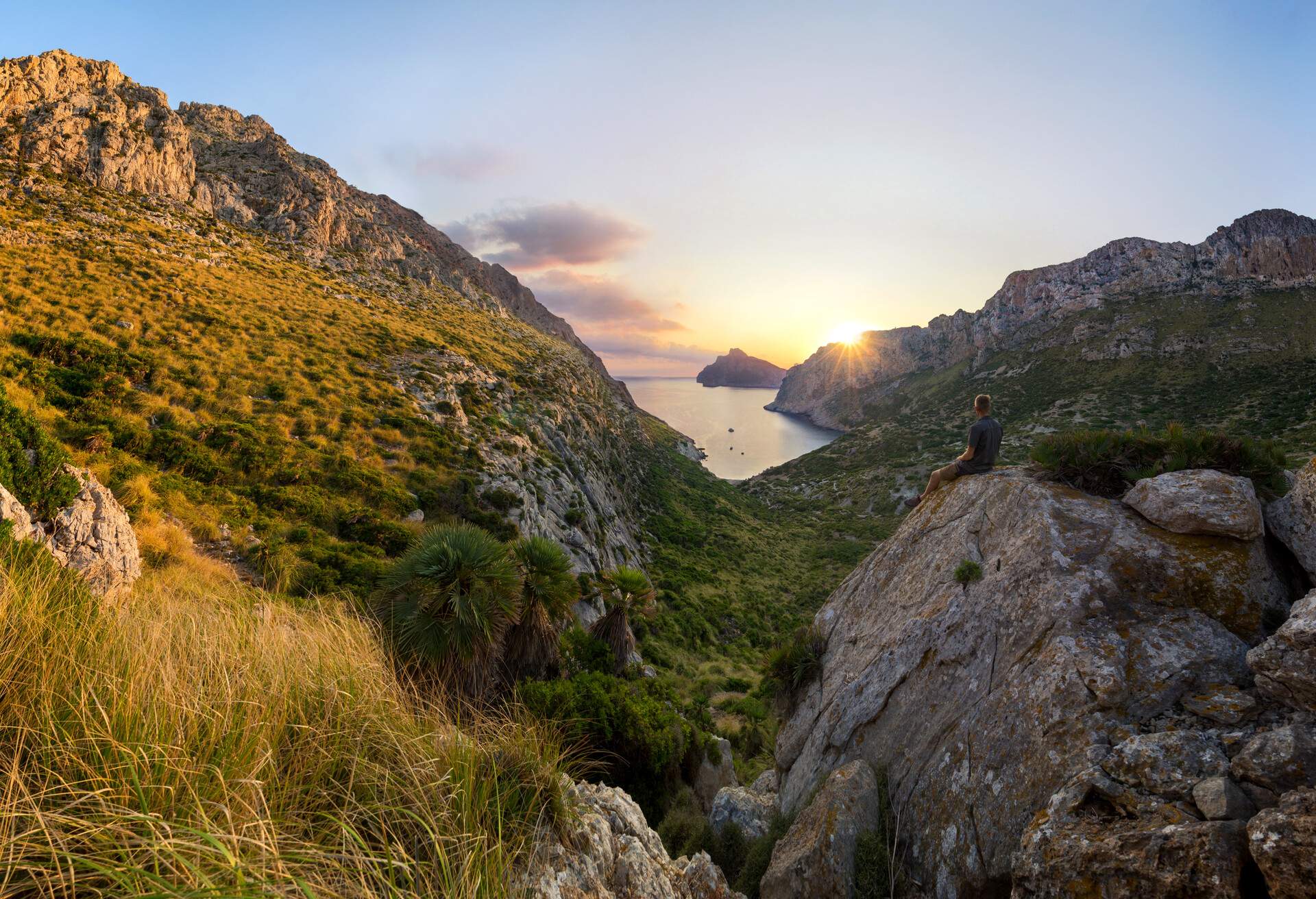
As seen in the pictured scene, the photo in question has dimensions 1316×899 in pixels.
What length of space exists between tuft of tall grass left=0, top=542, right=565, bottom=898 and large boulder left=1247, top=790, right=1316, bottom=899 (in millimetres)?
4440

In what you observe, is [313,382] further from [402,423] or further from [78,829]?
[78,829]

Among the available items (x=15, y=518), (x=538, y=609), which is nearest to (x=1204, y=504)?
(x=538, y=609)

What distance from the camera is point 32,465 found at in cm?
634

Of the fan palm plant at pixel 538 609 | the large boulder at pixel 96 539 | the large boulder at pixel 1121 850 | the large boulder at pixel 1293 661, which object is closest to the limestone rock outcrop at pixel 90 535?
the large boulder at pixel 96 539

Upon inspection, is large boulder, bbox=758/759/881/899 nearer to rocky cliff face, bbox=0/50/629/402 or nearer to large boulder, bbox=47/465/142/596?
large boulder, bbox=47/465/142/596

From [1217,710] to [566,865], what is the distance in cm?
586

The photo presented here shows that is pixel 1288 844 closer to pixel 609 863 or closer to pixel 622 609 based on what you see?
pixel 609 863

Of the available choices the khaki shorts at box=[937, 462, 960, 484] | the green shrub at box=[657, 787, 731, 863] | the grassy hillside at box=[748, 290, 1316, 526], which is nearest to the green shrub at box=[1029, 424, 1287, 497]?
the khaki shorts at box=[937, 462, 960, 484]

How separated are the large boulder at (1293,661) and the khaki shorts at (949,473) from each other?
18.6ft

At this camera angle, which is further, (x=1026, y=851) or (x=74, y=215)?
(x=74, y=215)

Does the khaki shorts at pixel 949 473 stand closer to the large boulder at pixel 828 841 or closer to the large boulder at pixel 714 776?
the large boulder at pixel 828 841

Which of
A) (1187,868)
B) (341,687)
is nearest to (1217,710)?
(1187,868)

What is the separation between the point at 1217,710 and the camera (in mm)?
4207

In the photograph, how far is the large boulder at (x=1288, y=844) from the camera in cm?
255
